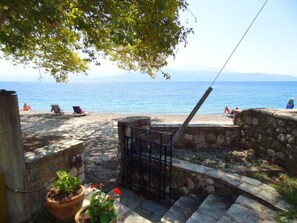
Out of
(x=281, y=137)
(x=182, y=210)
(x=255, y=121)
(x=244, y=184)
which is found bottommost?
(x=182, y=210)

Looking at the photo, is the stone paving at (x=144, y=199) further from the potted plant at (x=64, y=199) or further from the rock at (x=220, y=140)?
the rock at (x=220, y=140)

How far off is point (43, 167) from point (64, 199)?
734mm

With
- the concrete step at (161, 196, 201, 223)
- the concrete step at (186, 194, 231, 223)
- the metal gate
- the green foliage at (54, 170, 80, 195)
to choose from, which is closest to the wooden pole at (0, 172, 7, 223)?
the green foliage at (54, 170, 80, 195)

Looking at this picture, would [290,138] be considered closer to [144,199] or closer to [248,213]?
[248,213]

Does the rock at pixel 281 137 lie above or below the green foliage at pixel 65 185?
above

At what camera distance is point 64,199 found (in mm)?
3457

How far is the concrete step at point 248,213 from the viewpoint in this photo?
371 cm

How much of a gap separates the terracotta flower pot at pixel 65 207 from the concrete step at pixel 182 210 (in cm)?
157

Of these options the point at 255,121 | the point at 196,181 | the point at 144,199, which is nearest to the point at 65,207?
the point at 144,199

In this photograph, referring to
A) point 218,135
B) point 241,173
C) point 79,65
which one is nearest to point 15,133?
point 241,173

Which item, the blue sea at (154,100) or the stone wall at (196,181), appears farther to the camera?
the blue sea at (154,100)

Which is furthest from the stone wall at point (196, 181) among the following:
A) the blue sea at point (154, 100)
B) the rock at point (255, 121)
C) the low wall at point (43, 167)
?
the blue sea at point (154, 100)

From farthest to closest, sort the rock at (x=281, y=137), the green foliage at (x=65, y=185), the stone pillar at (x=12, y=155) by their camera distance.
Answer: the rock at (x=281, y=137) < the green foliage at (x=65, y=185) < the stone pillar at (x=12, y=155)

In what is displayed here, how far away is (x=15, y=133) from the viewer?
10.9 ft
